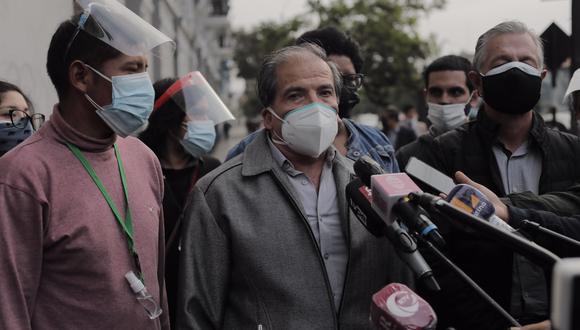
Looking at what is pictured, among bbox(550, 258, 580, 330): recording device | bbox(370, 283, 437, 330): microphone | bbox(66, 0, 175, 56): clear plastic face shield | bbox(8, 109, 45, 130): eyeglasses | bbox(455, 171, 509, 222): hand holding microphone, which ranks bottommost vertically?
bbox(455, 171, 509, 222): hand holding microphone

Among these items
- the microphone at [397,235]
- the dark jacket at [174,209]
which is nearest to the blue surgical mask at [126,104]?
the microphone at [397,235]

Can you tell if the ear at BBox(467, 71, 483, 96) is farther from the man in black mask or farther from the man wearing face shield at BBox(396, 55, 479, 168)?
the man wearing face shield at BBox(396, 55, 479, 168)

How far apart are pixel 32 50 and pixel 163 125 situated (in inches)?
70.8

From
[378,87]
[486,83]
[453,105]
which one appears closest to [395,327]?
[486,83]

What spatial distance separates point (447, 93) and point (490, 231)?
321 cm

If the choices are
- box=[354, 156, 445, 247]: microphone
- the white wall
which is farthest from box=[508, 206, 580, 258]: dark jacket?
the white wall

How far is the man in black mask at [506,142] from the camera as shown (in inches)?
105

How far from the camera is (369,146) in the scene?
10.2 ft

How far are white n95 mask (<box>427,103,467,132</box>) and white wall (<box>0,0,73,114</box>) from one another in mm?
2944

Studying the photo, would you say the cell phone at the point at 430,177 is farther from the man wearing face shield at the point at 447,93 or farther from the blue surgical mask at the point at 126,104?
the man wearing face shield at the point at 447,93

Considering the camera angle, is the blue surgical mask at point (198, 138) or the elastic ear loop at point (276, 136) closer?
the elastic ear loop at point (276, 136)

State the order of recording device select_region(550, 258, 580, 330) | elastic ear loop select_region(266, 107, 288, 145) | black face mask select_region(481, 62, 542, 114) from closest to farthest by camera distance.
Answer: recording device select_region(550, 258, 580, 330), elastic ear loop select_region(266, 107, 288, 145), black face mask select_region(481, 62, 542, 114)

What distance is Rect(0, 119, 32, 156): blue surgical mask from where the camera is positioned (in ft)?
9.43

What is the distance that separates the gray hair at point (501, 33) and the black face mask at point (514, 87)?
0.41ft
